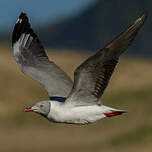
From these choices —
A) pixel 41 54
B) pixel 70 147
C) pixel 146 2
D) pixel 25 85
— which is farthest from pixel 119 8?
pixel 41 54

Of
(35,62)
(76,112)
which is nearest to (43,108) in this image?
(76,112)

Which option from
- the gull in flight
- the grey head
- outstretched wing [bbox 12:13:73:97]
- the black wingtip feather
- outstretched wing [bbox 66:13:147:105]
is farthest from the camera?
the black wingtip feather

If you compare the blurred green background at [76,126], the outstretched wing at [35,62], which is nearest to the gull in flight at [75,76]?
the outstretched wing at [35,62]

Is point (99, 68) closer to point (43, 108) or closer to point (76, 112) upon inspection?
→ point (76, 112)

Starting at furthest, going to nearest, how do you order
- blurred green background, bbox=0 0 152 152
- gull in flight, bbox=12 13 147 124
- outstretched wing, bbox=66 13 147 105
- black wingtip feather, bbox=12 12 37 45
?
blurred green background, bbox=0 0 152 152
black wingtip feather, bbox=12 12 37 45
gull in flight, bbox=12 13 147 124
outstretched wing, bbox=66 13 147 105

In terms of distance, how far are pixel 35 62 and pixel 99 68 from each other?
376cm

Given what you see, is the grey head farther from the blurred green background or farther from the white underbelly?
the blurred green background

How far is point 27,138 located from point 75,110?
2300 centimetres

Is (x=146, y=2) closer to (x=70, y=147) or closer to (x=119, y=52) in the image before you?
(x=70, y=147)

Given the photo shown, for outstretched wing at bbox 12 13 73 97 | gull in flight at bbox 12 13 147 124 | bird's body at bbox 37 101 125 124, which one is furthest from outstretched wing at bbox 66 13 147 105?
outstretched wing at bbox 12 13 73 97

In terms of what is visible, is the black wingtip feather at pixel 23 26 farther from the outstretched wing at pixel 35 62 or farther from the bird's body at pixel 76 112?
the bird's body at pixel 76 112

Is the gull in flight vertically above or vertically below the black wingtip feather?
below

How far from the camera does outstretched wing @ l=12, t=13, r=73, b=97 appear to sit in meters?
16.1

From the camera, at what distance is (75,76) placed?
13.4 metres
